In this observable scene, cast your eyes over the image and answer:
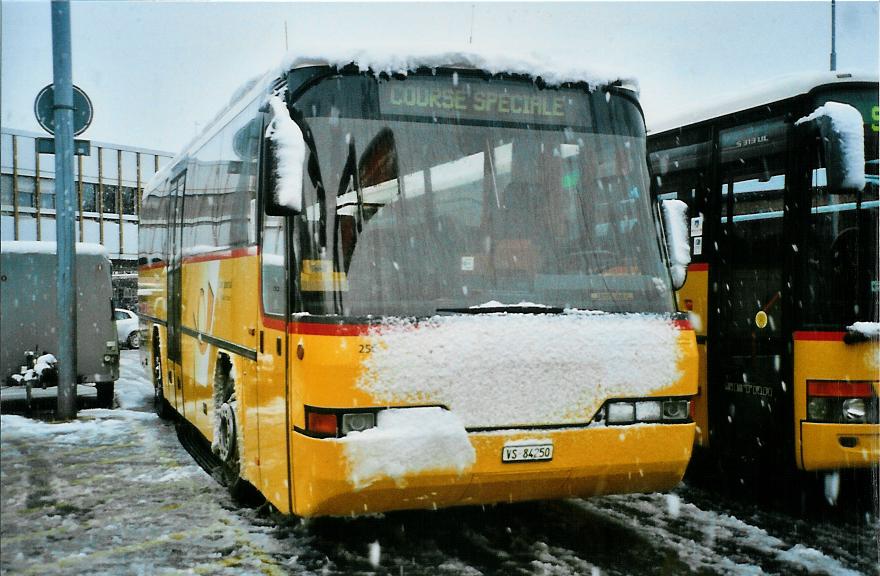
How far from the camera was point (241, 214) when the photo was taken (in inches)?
259

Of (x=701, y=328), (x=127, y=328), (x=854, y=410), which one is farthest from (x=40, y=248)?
(x=127, y=328)

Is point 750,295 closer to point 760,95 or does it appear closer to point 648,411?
point 760,95

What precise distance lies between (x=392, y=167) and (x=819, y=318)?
3.54 m

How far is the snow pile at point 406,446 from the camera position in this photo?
4.75 meters

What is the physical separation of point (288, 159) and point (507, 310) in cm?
148

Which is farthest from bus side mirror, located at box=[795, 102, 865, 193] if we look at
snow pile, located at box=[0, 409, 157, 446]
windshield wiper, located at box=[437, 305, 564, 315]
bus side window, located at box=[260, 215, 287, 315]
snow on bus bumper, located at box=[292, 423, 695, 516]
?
snow pile, located at box=[0, 409, 157, 446]

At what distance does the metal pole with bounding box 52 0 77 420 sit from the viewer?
10.8m

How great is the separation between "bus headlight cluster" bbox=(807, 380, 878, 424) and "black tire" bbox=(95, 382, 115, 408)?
1020 cm

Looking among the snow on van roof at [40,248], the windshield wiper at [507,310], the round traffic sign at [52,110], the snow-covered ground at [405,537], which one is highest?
the round traffic sign at [52,110]

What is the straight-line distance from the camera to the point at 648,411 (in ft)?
17.5

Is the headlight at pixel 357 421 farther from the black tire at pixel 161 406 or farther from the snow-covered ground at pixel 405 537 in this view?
the black tire at pixel 161 406

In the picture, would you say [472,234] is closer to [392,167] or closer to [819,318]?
[392,167]

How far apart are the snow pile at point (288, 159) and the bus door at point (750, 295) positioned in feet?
12.9

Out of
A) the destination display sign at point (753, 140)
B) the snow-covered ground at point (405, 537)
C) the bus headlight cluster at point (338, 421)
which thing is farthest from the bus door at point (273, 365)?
the destination display sign at point (753, 140)
